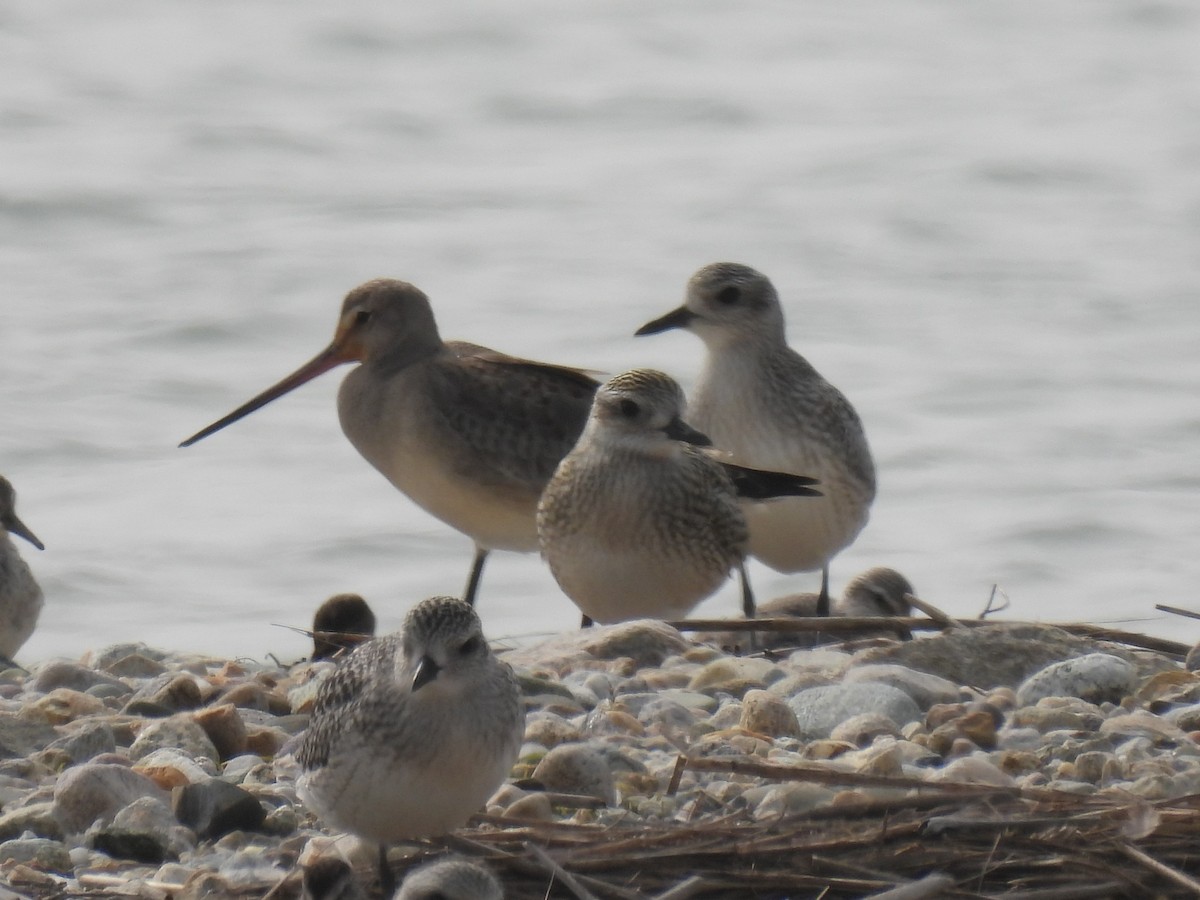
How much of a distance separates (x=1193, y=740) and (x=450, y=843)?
90.0 inches

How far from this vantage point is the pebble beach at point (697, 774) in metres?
5.55

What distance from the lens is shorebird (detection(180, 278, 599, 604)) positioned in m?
10.2

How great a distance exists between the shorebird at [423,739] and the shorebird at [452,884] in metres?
0.29

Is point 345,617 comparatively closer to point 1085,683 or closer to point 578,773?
point 578,773

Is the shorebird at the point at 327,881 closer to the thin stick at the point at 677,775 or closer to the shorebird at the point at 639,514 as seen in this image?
the thin stick at the point at 677,775

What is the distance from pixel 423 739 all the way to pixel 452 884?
20.3 inches

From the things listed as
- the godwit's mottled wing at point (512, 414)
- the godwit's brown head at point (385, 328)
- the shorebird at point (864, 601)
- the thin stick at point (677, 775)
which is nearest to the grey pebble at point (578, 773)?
the thin stick at point (677, 775)

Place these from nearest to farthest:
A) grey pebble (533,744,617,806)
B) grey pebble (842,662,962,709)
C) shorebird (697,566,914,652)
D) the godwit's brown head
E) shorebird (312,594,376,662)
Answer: grey pebble (533,744,617,806) < grey pebble (842,662,962,709) < shorebird (312,594,376,662) < shorebird (697,566,914,652) < the godwit's brown head

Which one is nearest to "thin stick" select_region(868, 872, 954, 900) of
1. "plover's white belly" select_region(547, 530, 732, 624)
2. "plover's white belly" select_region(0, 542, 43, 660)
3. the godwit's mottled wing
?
"plover's white belly" select_region(547, 530, 732, 624)

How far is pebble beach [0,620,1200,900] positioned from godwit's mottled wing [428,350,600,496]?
212 cm

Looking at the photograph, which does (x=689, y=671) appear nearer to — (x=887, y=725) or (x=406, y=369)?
(x=887, y=725)

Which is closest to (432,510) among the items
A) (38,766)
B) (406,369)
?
(406,369)

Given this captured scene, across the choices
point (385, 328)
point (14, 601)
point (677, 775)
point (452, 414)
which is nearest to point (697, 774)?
point (677, 775)

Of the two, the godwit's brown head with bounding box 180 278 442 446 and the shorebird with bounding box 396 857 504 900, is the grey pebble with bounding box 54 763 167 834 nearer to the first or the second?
the shorebird with bounding box 396 857 504 900
